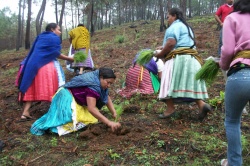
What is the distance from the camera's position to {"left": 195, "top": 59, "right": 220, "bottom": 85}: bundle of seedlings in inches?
114

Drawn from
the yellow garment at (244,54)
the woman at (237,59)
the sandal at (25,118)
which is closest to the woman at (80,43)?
the sandal at (25,118)

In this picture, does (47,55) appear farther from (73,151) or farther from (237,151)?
(237,151)

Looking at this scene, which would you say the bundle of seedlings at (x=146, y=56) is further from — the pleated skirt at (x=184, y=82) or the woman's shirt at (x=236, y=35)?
the woman's shirt at (x=236, y=35)

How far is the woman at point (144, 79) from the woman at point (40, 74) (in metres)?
1.57

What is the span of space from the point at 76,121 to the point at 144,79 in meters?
2.19

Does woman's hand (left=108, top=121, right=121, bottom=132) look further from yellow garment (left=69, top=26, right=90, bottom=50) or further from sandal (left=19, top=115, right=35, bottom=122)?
yellow garment (left=69, top=26, right=90, bottom=50)

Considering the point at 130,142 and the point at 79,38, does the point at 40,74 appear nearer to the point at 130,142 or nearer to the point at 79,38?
the point at 130,142

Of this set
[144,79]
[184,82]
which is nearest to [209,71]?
[184,82]

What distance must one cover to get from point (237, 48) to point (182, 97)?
5.41ft

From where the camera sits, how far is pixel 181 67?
378 centimetres

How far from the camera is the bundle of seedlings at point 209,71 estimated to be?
290 cm

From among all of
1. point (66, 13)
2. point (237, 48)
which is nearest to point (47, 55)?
point (237, 48)

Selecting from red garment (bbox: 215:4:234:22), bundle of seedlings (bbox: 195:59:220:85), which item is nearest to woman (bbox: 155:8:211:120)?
bundle of seedlings (bbox: 195:59:220:85)

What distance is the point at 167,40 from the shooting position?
3740 mm
